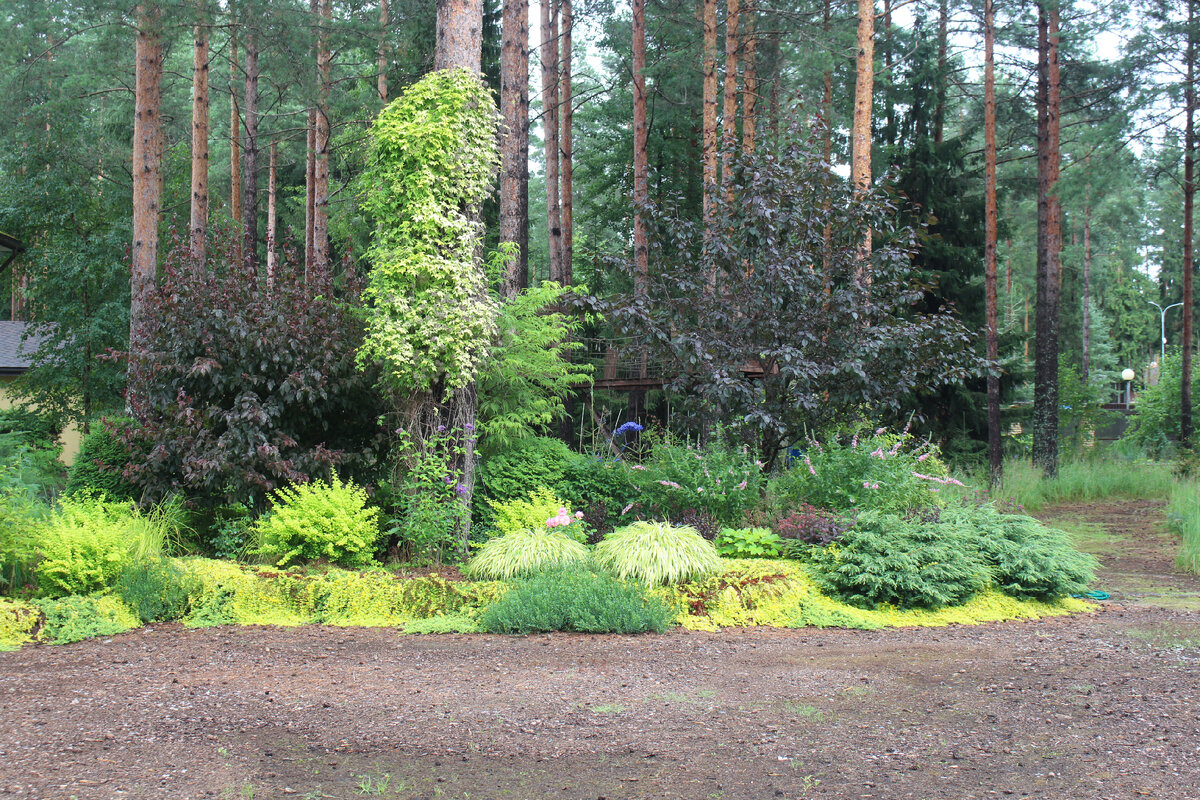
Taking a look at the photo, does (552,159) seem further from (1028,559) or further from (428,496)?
(1028,559)

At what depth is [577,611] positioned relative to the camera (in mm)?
5598

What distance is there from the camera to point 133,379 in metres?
7.97

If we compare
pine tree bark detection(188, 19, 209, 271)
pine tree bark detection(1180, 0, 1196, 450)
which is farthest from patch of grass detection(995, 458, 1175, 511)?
pine tree bark detection(188, 19, 209, 271)

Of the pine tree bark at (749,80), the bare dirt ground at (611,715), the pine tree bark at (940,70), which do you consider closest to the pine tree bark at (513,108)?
the bare dirt ground at (611,715)

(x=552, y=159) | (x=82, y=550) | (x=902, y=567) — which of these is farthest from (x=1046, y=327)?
(x=82, y=550)

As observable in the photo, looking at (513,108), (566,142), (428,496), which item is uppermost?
(566,142)

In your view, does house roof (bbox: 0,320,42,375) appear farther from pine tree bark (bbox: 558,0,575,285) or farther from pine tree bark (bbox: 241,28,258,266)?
pine tree bark (bbox: 558,0,575,285)

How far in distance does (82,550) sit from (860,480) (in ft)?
20.3

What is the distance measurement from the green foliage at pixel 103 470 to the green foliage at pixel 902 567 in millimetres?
6476

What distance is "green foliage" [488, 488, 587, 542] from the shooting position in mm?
7152

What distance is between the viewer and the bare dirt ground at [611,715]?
10.7ft

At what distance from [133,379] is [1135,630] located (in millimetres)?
8440

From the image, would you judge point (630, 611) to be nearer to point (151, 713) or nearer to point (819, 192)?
point (151, 713)

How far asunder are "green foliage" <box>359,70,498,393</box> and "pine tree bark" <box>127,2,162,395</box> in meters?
5.08
